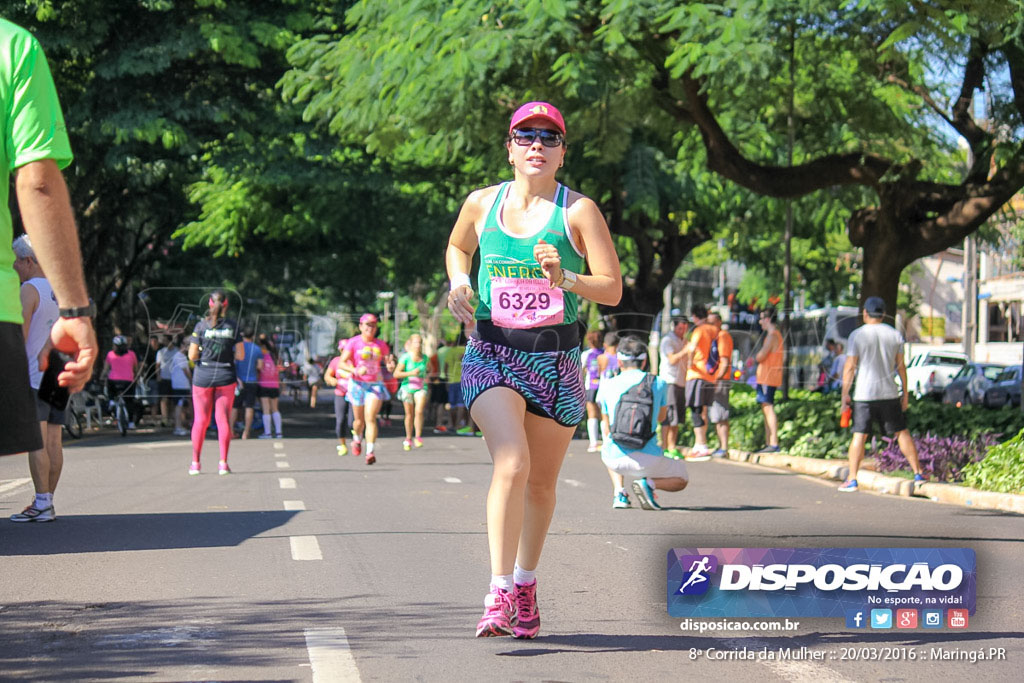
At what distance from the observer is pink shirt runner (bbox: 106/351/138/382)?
78.9 ft

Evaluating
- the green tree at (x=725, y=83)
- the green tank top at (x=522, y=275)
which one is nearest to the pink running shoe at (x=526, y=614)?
the green tank top at (x=522, y=275)

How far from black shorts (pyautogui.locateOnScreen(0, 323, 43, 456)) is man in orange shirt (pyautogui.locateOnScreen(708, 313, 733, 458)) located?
13725mm

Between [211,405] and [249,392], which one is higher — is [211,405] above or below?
above

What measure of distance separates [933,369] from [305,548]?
35.8 meters

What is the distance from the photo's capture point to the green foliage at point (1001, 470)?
38.8 ft

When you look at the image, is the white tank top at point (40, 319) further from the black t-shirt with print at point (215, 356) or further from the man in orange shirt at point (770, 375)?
the man in orange shirt at point (770, 375)

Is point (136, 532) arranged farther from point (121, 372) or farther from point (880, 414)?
point (121, 372)

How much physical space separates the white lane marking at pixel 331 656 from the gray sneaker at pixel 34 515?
475cm

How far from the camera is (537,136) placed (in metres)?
5.38

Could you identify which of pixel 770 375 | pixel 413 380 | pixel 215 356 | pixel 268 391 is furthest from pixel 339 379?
pixel 268 391

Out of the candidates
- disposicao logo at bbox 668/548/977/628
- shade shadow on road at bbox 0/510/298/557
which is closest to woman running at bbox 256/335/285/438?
shade shadow on road at bbox 0/510/298/557

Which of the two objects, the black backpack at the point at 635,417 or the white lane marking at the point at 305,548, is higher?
the black backpack at the point at 635,417

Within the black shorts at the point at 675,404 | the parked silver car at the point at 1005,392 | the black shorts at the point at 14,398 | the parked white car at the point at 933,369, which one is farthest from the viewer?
the parked white car at the point at 933,369

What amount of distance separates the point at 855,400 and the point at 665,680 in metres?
8.37
